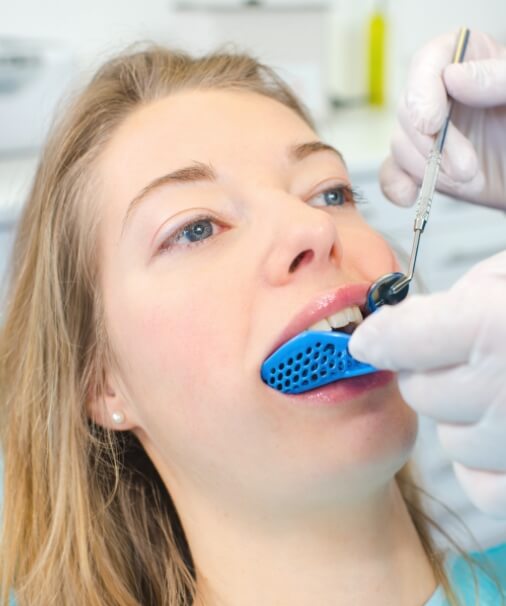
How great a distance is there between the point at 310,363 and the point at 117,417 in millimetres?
361

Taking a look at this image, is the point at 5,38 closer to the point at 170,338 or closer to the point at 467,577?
the point at 170,338

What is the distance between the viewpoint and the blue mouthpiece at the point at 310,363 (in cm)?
87

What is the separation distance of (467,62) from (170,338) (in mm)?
613

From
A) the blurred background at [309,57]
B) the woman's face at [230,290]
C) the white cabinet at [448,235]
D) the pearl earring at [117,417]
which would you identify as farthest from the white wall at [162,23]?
the pearl earring at [117,417]

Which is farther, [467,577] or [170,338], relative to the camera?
[467,577]

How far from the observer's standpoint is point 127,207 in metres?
1.05

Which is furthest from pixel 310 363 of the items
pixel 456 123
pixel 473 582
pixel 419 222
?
pixel 456 123

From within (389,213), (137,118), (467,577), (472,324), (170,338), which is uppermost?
(137,118)

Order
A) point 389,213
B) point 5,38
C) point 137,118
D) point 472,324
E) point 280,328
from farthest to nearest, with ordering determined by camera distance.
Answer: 1. point 5,38
2. point 389,213
3. point 137,118
4. point 280,328
5. point 472,324

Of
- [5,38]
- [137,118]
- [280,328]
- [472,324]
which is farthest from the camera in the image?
[5,38]

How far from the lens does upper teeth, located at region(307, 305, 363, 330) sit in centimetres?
92

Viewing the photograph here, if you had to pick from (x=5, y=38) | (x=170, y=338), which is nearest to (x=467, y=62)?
(x=170, y=338)

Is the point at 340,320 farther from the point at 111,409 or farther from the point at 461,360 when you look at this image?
the point at 111,409

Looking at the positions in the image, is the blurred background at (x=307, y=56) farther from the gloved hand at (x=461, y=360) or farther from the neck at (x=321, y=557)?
the gloved hand at (x=461, y=360)
